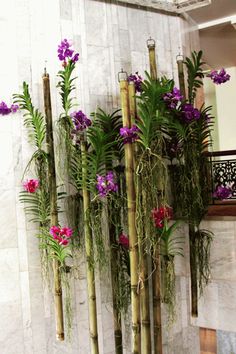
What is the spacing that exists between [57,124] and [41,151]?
1.35 ft

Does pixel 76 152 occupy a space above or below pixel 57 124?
below

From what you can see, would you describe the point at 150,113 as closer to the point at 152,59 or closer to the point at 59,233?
the point at 152,59

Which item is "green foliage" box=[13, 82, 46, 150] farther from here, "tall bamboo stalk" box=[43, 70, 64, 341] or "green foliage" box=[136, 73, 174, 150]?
"green foliage" box=[136, 73, 174, 150]

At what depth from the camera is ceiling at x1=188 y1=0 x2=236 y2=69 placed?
18.9ft

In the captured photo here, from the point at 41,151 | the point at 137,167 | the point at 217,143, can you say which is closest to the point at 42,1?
the point at 41,151

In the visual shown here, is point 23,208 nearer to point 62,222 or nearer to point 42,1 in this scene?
point 62,222

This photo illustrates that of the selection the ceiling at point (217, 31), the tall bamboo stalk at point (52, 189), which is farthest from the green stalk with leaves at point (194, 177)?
the ceiling at point (217, 31)

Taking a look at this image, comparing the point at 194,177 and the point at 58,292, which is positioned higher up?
the point at 194,177

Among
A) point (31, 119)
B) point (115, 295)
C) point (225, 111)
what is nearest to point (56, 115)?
point (31, 119)

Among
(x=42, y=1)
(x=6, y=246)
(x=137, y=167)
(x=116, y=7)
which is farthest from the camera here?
(x=116, y=7)

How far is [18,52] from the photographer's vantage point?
4.35 m

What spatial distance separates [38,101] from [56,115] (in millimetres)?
229

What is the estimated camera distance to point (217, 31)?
6633mm

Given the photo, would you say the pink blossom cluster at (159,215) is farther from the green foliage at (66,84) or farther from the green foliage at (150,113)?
the green foliage at (66,84)
